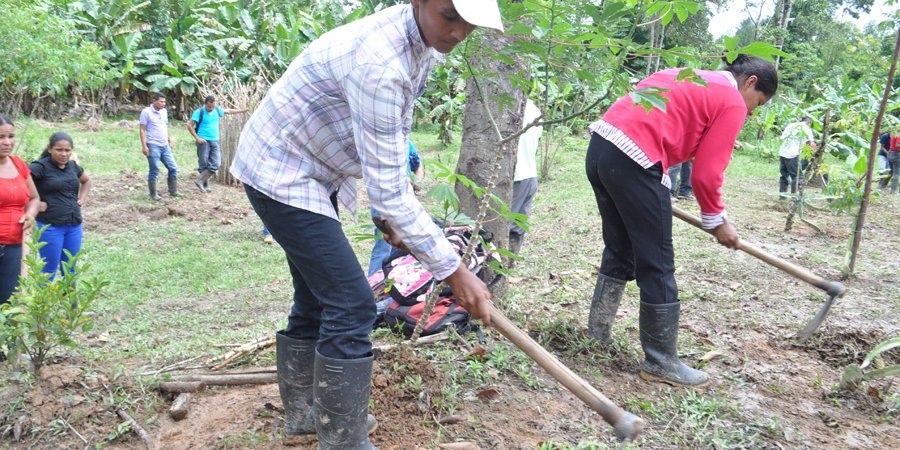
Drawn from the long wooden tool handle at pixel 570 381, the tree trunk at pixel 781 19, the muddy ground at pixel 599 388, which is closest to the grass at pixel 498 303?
the muddy ground at pixel 599 388

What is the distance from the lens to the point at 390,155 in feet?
6.42

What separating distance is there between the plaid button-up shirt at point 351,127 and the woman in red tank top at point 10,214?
300cm

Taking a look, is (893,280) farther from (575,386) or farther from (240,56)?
(240,56)

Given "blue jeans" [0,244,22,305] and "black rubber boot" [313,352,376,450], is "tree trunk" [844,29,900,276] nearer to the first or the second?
"black rubber boot" [313,352,376,450]

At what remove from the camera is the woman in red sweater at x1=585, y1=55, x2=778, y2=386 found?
123 inches

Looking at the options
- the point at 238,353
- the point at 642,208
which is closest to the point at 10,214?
the point at 238,353

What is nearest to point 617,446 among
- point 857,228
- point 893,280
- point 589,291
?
point 589,291

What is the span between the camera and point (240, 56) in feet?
56.3

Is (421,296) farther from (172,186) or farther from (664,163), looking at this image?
(172,186)

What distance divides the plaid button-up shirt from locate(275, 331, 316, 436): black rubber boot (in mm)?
656

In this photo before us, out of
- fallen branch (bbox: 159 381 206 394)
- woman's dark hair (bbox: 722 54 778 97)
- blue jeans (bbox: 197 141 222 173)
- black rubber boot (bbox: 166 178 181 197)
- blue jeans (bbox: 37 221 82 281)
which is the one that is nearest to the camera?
fallen branch (bbox: 159 381 206 394)

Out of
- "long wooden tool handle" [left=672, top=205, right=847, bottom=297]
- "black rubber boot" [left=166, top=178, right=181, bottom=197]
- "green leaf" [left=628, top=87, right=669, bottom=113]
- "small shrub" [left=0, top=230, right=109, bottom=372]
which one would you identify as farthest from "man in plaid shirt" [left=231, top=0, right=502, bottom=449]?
"black rubber boot" [left=166, top=178, right=181, bottom=197]

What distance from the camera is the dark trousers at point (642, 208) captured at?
10.3 feet

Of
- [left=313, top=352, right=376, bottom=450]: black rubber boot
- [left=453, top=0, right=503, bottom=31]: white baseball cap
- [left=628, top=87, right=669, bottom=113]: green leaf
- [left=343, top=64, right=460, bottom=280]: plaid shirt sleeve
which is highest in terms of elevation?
[left=453, top=0, right=503, bottom=31]: white baseball cap
